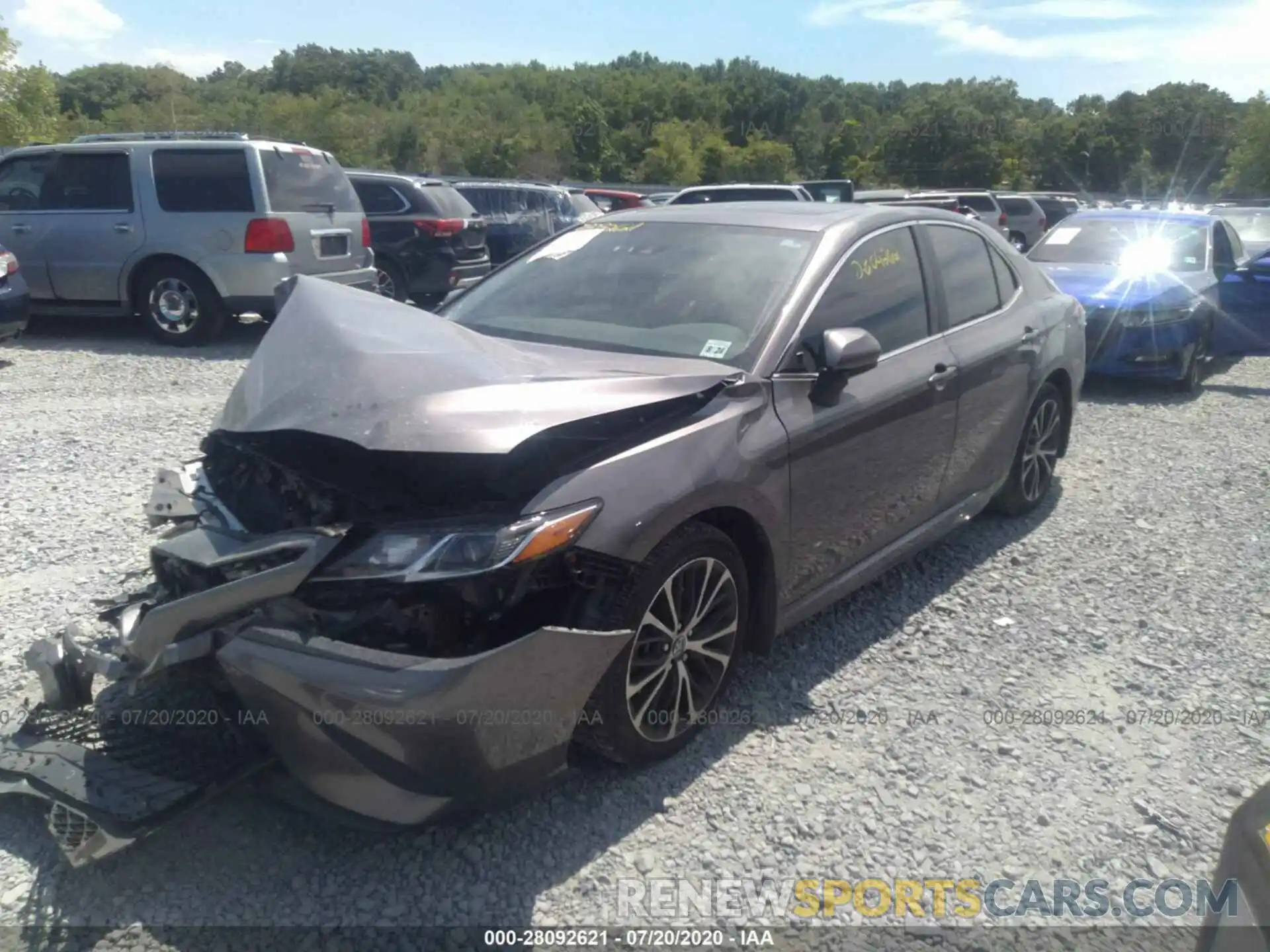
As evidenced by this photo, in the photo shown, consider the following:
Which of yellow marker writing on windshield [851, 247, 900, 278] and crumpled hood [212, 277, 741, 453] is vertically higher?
A: yellow marker writing on windshield [851, 247, 900, 278]

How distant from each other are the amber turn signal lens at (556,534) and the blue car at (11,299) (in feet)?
26.5

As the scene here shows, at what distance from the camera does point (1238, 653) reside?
4.16 m

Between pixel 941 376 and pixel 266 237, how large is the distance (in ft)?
23.9

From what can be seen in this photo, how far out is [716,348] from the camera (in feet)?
11.8

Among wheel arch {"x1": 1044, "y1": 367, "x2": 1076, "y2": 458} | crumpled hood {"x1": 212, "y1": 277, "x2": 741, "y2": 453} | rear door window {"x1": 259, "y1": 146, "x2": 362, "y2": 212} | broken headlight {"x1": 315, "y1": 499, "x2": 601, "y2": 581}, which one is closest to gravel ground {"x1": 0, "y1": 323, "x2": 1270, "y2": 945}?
wheel arch {"x1": 1044, "y1": 367, "x2": 1076, "y2": 458}

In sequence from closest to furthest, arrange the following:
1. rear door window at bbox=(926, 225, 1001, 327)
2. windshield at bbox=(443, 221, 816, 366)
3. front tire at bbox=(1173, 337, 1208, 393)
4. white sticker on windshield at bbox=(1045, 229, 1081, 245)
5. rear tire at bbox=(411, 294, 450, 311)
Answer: windshield at bbox=(443, 221, 816, 366) < rear door window at bbox=(926, 225, 1001, 327) < front tire at bbox=(1173, 337, 1208, 393) < white sticker on windshield at bbox=(1045, 229, 1081, 245) < rear tire at bbox=(411, 294, 450, 311)

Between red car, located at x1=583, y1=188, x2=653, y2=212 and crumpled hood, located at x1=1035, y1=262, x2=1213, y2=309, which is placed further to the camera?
red car, located at x1=583, y1=188, x2=653, y2=212

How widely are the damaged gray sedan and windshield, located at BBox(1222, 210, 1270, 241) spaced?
529 inches

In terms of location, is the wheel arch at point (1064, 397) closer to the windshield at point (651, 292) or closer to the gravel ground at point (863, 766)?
the gravel ground at point (863, 766)

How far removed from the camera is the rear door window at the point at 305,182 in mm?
9758

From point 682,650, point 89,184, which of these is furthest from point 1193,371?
point 89,184

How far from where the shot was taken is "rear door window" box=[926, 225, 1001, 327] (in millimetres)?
4660

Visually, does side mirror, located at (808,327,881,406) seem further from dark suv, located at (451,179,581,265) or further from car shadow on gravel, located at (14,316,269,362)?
dark suv, located at (451,179,581,265)

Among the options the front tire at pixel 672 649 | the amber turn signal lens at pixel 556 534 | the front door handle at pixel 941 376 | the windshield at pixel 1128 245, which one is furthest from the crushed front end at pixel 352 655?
the windshield at pixel 1128 245
